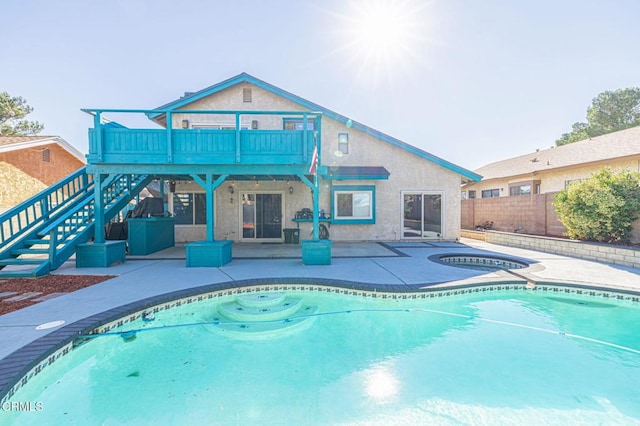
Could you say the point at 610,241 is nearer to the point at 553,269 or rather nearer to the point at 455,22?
the point at 553,269

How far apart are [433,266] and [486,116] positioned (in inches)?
477

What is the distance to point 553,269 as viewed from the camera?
24.2 ft

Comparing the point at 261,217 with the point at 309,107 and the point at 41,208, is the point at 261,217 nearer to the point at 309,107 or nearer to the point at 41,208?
the point at 309,107

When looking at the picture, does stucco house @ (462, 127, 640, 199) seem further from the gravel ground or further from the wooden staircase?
the wooden staircase

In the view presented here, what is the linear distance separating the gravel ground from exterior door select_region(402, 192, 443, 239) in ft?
35.2

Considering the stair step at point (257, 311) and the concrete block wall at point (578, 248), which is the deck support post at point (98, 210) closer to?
the stair step at point (257, 311)

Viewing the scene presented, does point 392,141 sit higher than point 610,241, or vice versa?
point 392,141

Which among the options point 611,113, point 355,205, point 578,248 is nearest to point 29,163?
point 355,205

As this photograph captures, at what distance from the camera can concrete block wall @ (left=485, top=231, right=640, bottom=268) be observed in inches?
309

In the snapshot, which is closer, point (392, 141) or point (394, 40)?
point (394, 40)

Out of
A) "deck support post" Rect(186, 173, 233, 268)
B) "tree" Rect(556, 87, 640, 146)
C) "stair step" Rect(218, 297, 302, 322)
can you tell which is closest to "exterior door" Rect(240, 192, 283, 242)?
"deck support post" Rect(186, 173, 233, 268)

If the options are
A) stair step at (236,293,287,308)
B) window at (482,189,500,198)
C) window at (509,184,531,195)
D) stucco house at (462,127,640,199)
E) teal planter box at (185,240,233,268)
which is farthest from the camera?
window at (482,189,500,198)

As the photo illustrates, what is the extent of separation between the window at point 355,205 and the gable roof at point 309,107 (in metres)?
2.33

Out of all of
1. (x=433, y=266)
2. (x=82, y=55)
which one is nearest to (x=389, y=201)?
(x=433, y=266)
